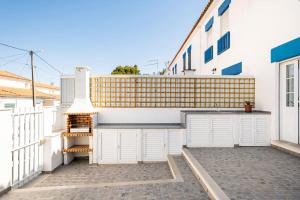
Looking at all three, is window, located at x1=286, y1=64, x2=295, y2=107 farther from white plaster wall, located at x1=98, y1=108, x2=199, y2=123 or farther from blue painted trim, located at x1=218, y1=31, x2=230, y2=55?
blue painted trim, located at x1=218, y1=31, x2=230, y2=55

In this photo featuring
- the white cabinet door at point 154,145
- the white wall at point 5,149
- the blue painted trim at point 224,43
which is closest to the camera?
the white wall at point 5,149

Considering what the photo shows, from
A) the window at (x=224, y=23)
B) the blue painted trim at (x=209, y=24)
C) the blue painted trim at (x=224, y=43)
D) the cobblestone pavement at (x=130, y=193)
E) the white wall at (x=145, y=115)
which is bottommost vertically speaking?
the cobblestone pavement at (x=130, y=193)

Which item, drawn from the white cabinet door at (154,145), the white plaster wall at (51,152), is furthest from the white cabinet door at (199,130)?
the white plaster wall at (51,152)

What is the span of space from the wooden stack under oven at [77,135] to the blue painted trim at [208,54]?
24.1ft

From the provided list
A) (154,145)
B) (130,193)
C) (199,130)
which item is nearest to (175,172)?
(130,193)

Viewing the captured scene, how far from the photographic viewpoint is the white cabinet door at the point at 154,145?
5.94 m

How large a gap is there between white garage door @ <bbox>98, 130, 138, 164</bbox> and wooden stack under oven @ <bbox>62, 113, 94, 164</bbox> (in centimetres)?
42

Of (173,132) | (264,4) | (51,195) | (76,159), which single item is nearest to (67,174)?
(76,159)

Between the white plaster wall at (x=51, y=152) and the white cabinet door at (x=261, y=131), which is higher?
the white cabinet door at (x=261, y=131)

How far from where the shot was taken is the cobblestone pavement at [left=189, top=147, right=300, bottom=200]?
2832 mm

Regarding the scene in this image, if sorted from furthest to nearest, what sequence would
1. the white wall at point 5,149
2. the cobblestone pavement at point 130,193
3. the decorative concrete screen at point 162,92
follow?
the decorative concrete screen at point 162,92
the white wall at point 5,149
the cobblestone pavement at point 130,193

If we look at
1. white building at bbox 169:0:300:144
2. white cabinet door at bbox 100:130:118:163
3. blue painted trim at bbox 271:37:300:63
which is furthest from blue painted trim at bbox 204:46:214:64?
white cabinet door at bbox 100:130:118:163

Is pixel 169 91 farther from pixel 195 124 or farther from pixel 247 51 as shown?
pixel 247 51

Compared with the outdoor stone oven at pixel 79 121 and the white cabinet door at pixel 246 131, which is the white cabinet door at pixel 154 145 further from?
the white cabinet door at pixel 246 131
